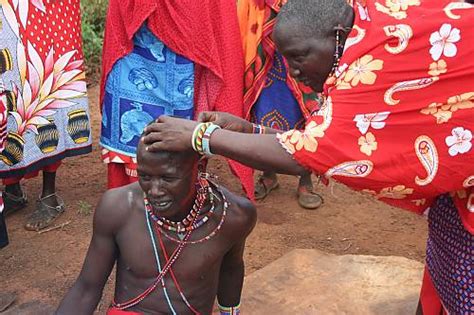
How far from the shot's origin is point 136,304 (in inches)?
99.0

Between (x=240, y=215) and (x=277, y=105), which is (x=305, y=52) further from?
(x=277, y=105)

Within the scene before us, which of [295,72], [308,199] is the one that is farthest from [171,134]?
[308,199]

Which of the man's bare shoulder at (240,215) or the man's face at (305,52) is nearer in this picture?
the man's face at (305,52)

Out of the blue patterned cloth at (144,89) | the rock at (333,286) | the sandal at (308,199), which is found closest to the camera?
the rock at (333,286)

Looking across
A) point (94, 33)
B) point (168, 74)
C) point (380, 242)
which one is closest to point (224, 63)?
point (168, 74)

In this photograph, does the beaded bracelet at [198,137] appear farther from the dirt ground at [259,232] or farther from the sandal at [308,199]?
the sandal at [308,199]

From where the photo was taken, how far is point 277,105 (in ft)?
13.6

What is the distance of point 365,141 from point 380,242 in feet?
8.36

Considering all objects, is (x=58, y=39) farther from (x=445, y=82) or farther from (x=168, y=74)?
(x=445, y=82)

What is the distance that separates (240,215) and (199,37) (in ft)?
4.29

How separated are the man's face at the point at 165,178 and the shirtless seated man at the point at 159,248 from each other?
0.04 metres

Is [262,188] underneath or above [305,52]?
underneath

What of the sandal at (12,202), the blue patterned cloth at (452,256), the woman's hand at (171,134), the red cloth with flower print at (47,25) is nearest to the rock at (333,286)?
the blue patterned cloth at (452,256)

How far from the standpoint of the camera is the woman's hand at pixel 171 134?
6.42 feet
